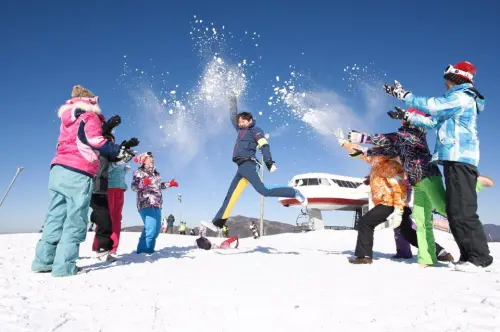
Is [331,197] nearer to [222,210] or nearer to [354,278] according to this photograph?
[222,210]

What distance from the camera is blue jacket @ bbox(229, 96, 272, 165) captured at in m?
5.51

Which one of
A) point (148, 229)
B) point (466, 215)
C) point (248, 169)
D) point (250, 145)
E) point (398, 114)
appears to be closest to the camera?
point (466, 215)

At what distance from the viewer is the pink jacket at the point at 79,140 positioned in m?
3.69

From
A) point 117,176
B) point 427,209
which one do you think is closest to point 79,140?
point 117,176

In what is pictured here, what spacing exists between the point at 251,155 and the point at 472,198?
10.5 feet

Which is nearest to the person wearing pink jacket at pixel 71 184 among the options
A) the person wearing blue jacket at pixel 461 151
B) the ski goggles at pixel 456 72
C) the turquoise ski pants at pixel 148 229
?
the turquoise ski pants at pixel 148 229

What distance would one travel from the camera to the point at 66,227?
353cm

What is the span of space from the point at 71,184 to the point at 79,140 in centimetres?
51

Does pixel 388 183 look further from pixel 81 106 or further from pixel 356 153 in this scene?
pixel 81 106

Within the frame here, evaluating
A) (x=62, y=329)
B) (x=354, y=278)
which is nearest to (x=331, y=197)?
(x=354, y=278)

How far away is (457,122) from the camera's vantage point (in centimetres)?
376

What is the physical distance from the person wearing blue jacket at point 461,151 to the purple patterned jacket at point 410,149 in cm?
35

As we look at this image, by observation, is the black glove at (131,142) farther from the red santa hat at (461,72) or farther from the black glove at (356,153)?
the red santa hat at (461,72)

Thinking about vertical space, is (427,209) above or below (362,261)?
above
